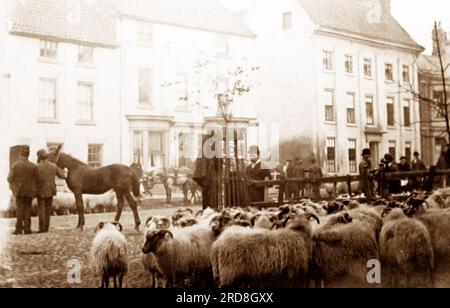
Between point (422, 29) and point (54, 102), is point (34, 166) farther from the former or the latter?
point (422, 29)

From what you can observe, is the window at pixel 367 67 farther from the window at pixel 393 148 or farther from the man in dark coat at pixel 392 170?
the man in dark coat at pixel 392 170

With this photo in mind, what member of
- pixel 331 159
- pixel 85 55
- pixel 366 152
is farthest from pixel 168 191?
pixel 366 152

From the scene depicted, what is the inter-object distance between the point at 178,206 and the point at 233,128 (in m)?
1.14

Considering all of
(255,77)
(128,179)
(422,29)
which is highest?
(422,29)

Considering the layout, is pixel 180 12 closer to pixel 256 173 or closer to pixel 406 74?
pixel 256 173

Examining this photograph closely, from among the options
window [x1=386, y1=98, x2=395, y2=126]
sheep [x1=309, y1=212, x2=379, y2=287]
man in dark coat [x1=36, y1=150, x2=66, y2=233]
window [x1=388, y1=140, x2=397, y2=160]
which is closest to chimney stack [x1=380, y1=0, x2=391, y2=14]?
window [x1=386, y1=98, x2=395, y2=126]

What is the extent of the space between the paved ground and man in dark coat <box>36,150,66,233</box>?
0.08 metres

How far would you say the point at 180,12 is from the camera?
607 cm

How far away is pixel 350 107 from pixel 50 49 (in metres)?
3.77

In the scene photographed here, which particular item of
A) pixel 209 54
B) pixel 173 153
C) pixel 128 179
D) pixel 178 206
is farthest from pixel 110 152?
pixel 209 54

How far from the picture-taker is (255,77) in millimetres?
6605

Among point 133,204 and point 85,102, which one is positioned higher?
point 85,102

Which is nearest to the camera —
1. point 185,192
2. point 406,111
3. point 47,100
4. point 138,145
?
point 47,100

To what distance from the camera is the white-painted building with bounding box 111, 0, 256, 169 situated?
583cm
